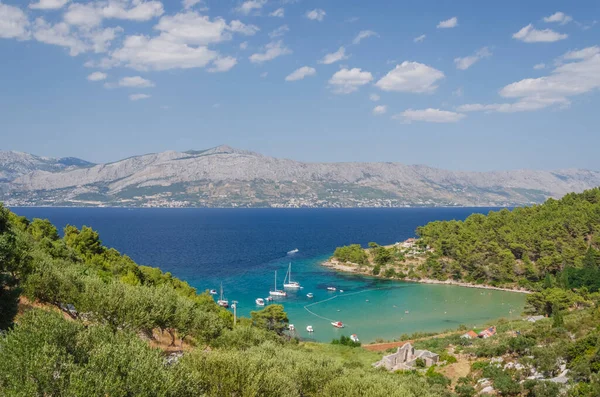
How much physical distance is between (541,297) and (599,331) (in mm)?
26527

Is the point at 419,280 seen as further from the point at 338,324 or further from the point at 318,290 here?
the point at 338,324

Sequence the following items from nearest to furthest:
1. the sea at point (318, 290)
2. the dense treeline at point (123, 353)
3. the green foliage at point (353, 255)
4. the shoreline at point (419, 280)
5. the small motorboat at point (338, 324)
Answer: the dense treeline at point (123, 353)
the small motorboat at point (338, 324)
the sea at point (318, 290)
the shoreline at point (419, 280)
the green foliage at point (353, 255)

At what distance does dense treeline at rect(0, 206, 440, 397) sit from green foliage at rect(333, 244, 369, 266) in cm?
6359

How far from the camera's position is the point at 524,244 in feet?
263

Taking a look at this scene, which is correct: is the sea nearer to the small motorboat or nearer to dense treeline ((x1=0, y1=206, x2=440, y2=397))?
the small motorboat

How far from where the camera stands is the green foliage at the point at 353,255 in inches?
3563

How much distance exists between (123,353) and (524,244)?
3296 inches

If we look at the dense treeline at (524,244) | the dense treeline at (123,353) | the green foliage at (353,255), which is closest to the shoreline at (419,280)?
the green foliage at (353,255)

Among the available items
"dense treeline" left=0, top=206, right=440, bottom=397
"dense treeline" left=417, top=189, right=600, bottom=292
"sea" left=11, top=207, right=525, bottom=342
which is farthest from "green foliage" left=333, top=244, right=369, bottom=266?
"dense treeline" left=0, top=206, right=440, bottom=397

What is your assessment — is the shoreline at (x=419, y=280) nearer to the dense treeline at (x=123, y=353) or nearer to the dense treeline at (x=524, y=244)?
the dense treeline at (x=524, y=244)

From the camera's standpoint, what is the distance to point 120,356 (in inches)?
470

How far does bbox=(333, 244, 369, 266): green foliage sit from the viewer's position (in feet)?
297

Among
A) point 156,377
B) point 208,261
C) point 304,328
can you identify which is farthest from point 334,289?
point 156,377

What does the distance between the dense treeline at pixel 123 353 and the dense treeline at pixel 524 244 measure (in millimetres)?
56468
